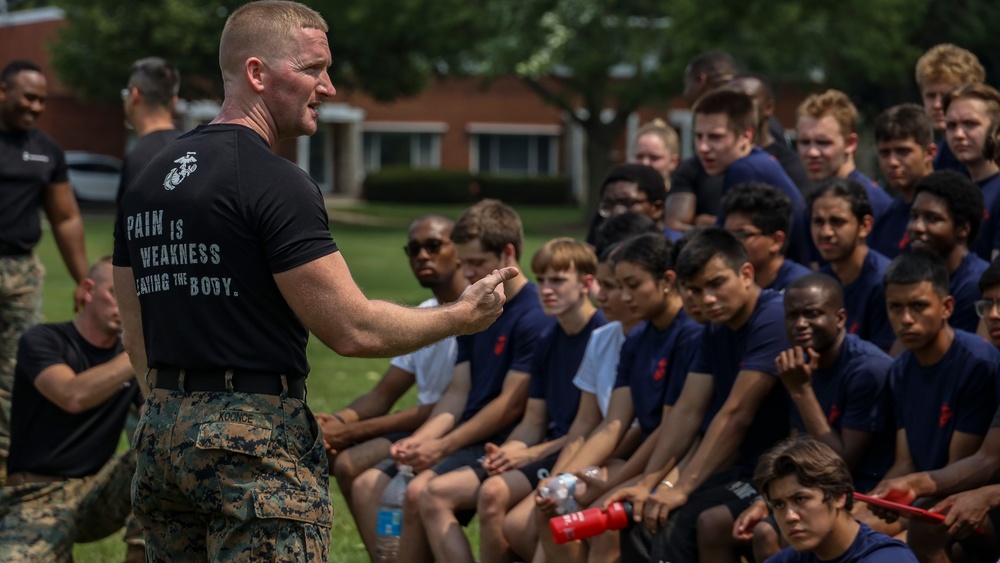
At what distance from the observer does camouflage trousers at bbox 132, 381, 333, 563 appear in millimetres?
3773

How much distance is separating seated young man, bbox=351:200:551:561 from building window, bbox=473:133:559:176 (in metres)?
45.0

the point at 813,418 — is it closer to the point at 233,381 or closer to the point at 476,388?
the point at 476,388

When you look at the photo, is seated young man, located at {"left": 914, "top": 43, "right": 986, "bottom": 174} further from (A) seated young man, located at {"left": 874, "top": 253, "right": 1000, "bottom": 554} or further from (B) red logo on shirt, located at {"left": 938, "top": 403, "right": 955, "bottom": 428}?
(B) red logo on shirt, located at {"left": 938, "top": 403, "right": 955, "bottom": 428}

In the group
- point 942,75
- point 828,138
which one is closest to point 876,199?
point 828,138

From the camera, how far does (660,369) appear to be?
639cm

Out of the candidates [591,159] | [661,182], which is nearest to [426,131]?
[591,159]

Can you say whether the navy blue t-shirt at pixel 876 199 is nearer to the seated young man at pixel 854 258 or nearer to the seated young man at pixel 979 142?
the seated young man at pixel 979 142

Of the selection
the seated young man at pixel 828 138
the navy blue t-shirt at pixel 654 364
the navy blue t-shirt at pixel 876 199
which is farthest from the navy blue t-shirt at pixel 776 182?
the navy blue t-shirt at pixel 654 364

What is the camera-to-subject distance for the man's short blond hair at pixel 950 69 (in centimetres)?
806

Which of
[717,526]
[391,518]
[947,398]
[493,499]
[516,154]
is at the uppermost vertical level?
[947,398]

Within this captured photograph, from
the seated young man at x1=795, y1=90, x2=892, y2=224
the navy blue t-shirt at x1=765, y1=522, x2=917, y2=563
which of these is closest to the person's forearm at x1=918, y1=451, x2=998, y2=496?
the navy blue t-shirt at x1=765, y1=522, x2=917, y2=563

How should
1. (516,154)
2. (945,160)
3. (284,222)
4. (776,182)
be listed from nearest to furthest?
(284,222) → (776,182) → (945,160) → (516,154)

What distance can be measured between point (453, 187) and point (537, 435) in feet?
133

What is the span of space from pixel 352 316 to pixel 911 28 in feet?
100
